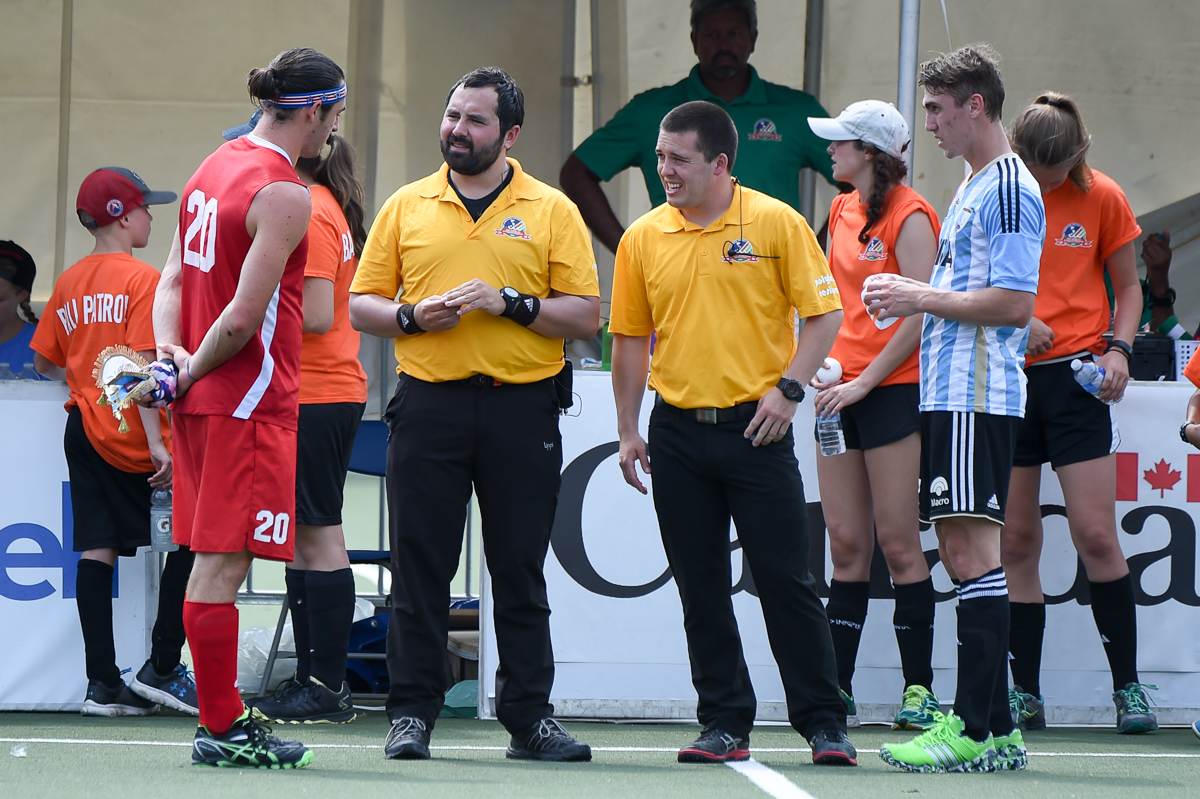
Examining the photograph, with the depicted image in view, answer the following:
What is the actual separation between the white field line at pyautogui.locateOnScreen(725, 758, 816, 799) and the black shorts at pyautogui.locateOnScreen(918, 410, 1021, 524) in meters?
0.79

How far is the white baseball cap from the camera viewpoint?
4500 millimetres

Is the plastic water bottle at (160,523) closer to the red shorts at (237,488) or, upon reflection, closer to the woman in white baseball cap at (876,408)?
the red shorts at (237,488)

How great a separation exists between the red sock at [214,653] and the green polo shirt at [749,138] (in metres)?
3.34

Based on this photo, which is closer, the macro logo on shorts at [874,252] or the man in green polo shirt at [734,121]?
the macro logo on shorts at [874,252]

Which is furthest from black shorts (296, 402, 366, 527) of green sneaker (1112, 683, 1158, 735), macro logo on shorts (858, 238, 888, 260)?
green sneaker (1112, 683, 1158, 735)

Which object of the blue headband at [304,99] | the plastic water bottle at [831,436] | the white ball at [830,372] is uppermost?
the blue headband at [304,99]

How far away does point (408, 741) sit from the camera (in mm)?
3738

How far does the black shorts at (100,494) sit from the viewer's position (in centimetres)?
500

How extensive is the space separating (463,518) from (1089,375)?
223 cm

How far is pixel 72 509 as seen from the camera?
511cm

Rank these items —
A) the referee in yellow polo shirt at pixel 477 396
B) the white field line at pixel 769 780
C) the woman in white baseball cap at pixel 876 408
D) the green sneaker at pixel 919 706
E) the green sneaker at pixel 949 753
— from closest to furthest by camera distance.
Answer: the white field line at pixel 769 780 < the green sneaker at pixel 949 753 < the referee in yellow polo shirt at pixel 477 396 < the woman in white baseball cap at pixel 876 408 < the green sneaker at pixel 919 706

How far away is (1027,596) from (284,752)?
8.67ft

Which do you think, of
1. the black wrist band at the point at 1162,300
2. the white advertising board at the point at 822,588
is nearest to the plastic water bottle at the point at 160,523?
the white advertising board at the point at 822,588

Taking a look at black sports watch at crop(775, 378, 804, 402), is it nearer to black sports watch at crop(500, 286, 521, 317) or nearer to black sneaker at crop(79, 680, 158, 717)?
black sports watch at crop(500, 286, 521, 317)
